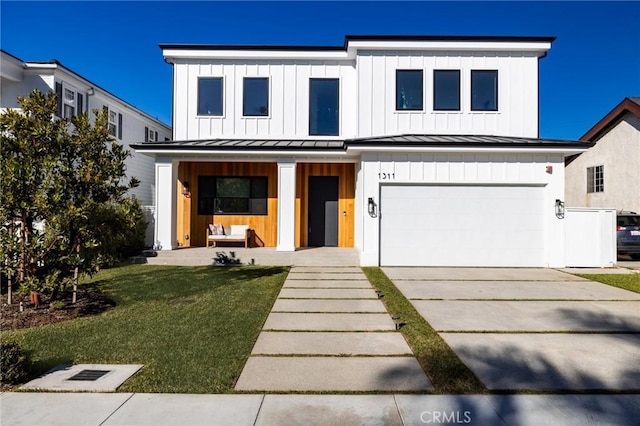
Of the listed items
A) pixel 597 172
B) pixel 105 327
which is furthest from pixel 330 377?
pixel 597 172

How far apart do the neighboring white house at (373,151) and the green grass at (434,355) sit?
14.7 feet

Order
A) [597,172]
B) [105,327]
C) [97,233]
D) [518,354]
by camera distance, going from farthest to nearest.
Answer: [597,172] → [97,233] → [105,327] → [518,354]

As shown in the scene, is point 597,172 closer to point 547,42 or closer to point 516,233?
point 547,42

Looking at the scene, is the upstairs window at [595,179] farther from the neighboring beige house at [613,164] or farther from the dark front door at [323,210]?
the dark front door at [323,210]

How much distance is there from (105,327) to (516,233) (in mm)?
9886

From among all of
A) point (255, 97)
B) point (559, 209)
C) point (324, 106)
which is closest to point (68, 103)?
point (255, 97)

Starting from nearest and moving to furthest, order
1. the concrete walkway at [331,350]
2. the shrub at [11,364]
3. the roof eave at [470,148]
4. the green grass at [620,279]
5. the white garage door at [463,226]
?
1. the shrub at [11,364]
2. the concrete walkway at [331,350]
3. the green grass at [620,279]
4. the roof eave at [470,148]
5. the white garage door at [463,226]

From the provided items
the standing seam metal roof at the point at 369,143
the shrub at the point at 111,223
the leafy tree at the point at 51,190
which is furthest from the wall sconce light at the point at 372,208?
the leafy tree at the point at 51,190

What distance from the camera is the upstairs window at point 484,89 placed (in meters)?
11.9

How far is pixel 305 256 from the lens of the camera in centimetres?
1066

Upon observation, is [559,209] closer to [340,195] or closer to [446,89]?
[446,89]

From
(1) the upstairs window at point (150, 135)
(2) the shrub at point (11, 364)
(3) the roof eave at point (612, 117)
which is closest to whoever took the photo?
(2) the shrub at point (11, 364)

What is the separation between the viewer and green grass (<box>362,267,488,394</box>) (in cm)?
338

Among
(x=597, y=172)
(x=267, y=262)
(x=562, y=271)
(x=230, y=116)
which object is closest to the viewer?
(x=562, y=271)
